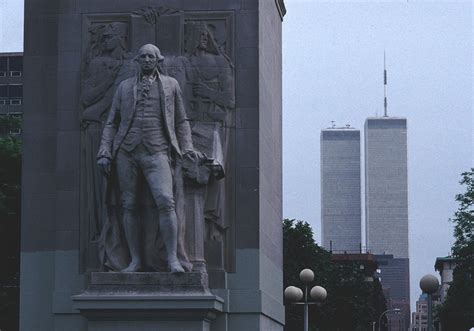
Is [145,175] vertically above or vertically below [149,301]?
above

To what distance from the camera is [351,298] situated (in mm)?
84000

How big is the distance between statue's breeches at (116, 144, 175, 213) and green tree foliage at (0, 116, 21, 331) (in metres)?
21.9

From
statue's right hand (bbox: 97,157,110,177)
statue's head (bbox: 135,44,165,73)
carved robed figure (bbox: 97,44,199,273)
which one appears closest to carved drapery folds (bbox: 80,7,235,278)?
carved robed figure (bbox: 97,44,199,273)

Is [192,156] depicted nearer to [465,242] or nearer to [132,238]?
[132,238]

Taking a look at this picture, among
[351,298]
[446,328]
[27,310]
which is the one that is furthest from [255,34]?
[446,328]

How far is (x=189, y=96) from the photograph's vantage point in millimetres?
23141

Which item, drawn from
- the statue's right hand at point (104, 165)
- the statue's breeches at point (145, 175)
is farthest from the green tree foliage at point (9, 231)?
the statue's breeches at point (145, 175)

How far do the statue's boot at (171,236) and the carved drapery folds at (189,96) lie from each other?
1.88ft

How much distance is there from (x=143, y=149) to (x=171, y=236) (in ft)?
5.37

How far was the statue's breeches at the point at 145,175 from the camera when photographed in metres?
22.3

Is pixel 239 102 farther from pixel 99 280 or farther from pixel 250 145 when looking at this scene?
pixel 99 280

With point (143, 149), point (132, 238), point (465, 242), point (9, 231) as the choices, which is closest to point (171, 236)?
point (132, 238)

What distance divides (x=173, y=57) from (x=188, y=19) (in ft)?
2.59

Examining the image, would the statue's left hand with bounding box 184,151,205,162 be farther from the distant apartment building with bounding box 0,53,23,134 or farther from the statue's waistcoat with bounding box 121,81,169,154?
the distant apartment building with bounding box 0,53,23,134
